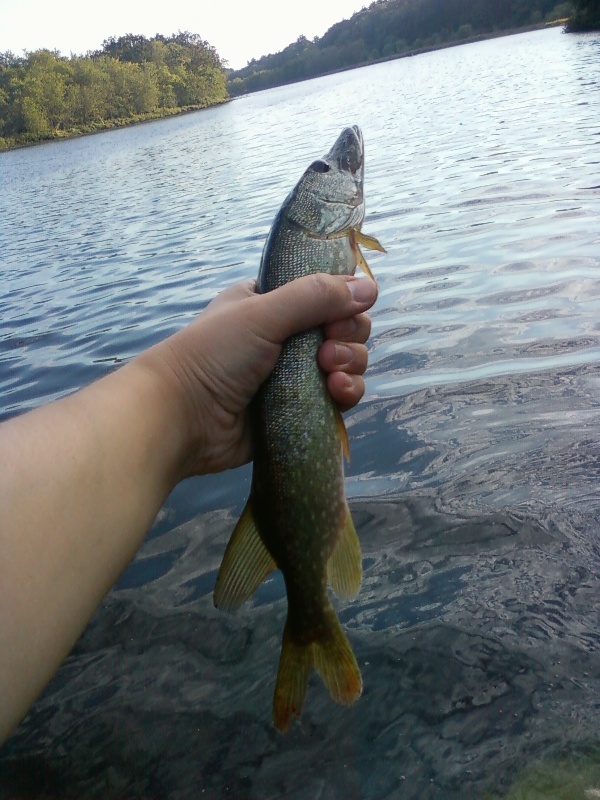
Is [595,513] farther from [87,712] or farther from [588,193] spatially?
[588,193]

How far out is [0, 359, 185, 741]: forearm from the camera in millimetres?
1721

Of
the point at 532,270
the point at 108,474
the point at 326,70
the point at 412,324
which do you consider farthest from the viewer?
the point at 326,70

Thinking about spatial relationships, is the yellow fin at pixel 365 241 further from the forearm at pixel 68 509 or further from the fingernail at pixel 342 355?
the forearm at pixel 68 509

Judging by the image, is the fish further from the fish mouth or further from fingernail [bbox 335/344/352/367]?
the fish mouth

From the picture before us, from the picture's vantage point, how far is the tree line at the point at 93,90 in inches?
3386

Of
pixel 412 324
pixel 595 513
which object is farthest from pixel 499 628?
pixel 412 324

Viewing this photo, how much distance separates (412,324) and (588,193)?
499 centimetres

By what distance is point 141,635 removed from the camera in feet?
Result: 11.9

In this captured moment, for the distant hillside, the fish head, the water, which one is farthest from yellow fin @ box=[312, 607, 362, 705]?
the distant hillside

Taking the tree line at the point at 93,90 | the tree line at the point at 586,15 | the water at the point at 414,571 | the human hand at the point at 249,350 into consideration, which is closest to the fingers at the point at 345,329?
the human hand at the point at 249,350

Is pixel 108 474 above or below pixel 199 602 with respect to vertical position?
above

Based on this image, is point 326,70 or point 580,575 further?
point 326,70

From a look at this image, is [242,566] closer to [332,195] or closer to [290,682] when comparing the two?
[290,682]

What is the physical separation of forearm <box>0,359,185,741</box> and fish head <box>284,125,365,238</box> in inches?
35.9
